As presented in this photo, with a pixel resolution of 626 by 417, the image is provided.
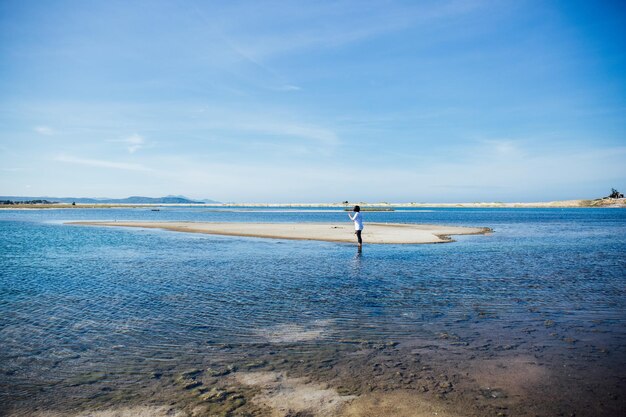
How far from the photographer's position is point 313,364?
7.89 meters

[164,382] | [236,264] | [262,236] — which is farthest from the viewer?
[262,236]

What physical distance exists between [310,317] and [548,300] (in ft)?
26.3

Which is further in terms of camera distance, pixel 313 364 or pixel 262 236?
pixel 262 236

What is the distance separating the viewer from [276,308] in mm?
12172

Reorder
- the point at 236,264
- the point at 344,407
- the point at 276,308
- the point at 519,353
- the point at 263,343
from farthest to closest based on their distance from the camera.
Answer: the point at 236,264
the point at 276,308
the point at 263,343
the point at 519,353
the point at 344,407

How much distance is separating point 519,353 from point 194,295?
9993 millimetres

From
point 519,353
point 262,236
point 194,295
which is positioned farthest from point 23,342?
point 262,236

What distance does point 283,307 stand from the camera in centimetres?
1228

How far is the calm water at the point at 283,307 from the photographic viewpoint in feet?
28.4

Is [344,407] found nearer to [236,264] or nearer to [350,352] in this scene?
[350,352]

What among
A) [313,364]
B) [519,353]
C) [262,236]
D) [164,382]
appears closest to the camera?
[164,382]

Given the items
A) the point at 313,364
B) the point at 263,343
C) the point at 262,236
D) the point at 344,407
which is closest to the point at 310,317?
the point at 263,343

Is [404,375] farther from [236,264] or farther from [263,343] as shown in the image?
[236,264]

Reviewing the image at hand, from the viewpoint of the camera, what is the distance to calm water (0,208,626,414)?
866cm
